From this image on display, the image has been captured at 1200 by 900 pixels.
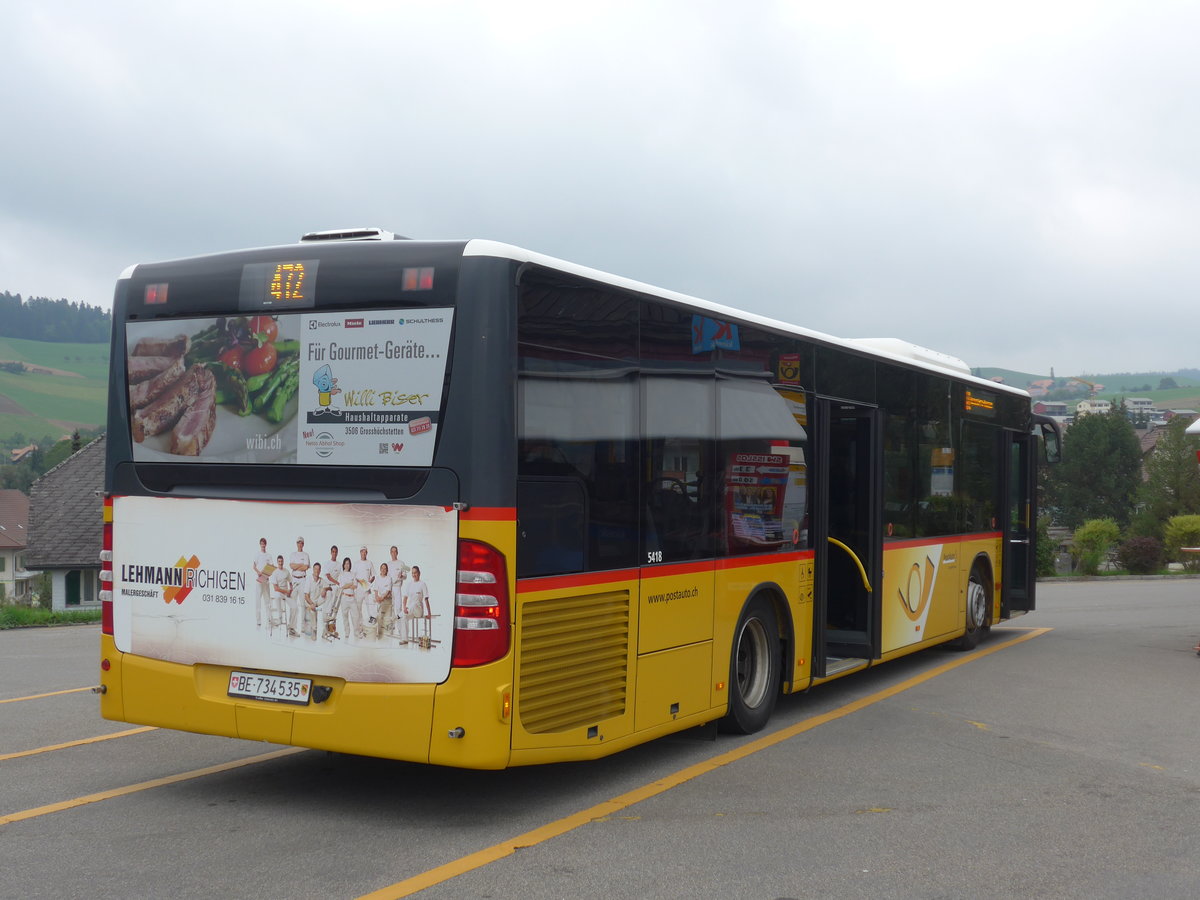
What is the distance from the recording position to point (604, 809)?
654 centimetres

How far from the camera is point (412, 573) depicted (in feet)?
19.9

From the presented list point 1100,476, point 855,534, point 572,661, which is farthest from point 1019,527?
point 1100,476

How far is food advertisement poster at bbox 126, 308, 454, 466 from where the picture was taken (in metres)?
6.13

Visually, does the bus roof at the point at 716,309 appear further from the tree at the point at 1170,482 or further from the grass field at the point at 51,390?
the grass field at the point at 51,390

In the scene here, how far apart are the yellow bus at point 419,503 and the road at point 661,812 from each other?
1.39ft

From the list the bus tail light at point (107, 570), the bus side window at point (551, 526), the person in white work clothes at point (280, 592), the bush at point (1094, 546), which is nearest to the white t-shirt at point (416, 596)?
the bus side window at point (551, 526)

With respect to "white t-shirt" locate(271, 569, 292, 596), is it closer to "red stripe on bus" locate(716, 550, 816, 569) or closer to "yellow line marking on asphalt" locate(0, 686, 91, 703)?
"red stripe on bus" locate(716, 550, 816, 569)

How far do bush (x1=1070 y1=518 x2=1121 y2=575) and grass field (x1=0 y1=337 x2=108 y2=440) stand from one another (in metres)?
110

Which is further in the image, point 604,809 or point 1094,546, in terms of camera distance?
point 1094,546

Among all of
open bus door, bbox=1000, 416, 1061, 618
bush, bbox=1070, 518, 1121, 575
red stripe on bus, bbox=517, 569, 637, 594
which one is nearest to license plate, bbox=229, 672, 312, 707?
red stripe on bus, bbox=517, 569, 637, 594

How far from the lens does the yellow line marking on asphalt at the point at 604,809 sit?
17.2ft

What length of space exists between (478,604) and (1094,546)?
39.1 m

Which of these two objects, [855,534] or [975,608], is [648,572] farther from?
[975,608]

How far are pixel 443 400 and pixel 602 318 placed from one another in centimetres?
119
